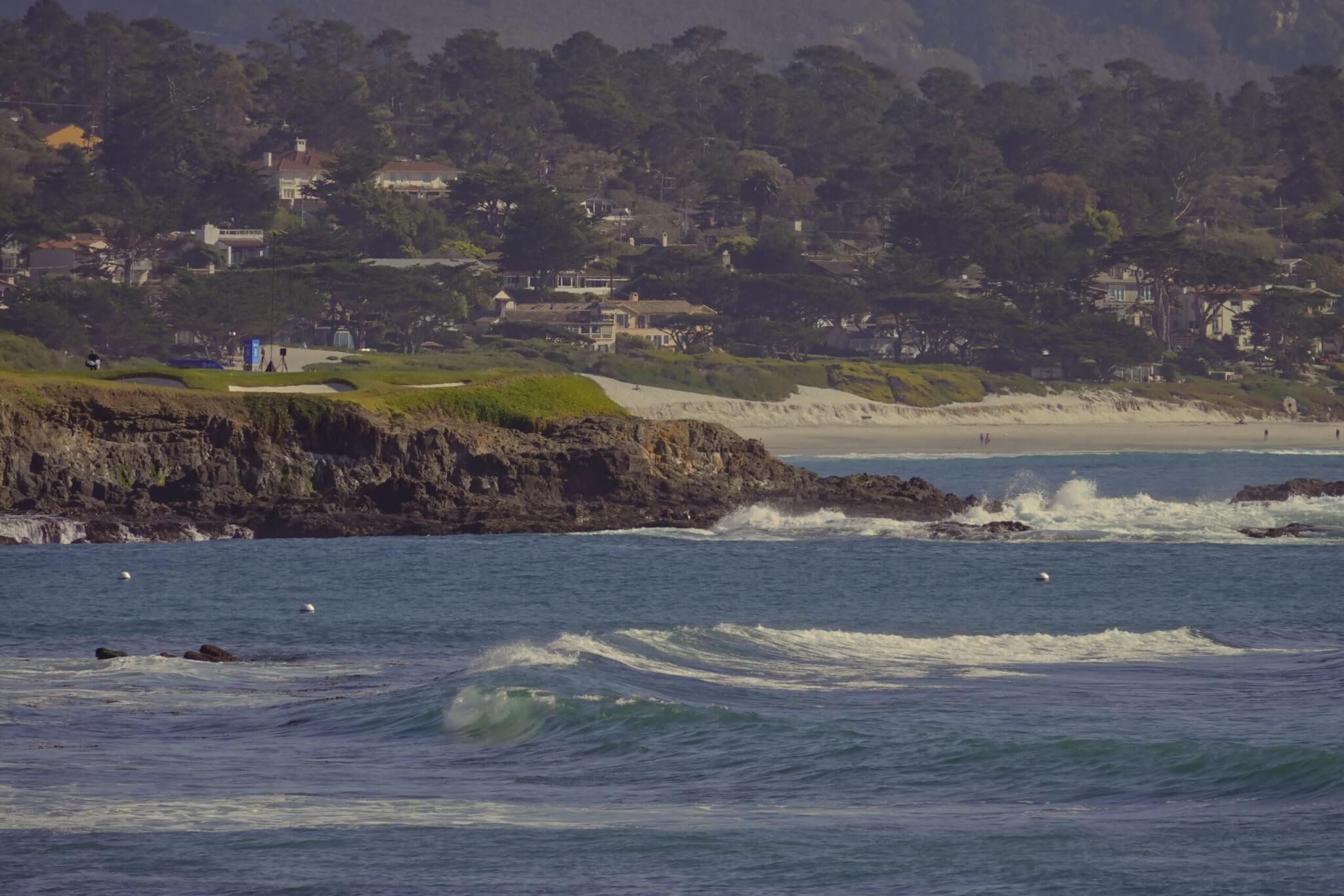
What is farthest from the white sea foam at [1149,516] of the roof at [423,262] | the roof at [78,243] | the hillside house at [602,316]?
the roof at [78,243]

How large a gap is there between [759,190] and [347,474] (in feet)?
422

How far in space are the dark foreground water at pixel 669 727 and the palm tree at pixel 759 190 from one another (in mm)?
134984

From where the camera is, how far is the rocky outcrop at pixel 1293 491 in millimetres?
63594

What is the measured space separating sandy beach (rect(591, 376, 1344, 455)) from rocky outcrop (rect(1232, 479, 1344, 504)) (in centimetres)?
3372

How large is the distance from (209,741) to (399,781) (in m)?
3.38

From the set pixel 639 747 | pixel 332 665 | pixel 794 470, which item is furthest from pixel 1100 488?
pixel 639 747

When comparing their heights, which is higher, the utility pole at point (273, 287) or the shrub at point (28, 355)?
the utility pole at point (273, 287)

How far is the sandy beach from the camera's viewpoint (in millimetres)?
104938

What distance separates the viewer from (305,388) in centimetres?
5903

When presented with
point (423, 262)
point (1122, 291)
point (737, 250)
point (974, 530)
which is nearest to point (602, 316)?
point (423, 262)

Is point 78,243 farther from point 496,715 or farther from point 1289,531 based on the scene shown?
point 496,715

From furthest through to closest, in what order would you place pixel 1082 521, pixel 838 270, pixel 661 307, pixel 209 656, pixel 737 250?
pixel 838 270, pixel 737 250, pixel 661 307, pixel 1082 521, pixel 209 656

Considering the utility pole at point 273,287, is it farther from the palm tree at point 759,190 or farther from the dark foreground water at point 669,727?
the dark foreground water at point 669,727

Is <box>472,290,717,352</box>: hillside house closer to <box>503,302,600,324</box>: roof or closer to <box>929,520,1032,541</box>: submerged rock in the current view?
<box>503,302,600,324</box>: roof
